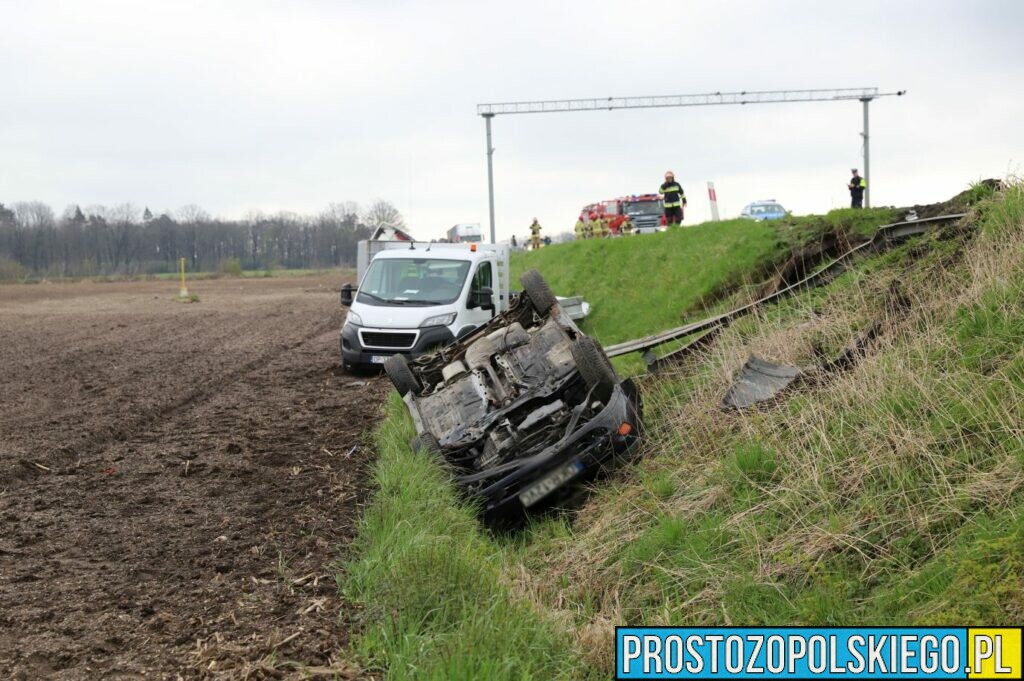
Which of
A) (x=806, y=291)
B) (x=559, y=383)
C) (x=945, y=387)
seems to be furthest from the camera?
(x=806, y=291)

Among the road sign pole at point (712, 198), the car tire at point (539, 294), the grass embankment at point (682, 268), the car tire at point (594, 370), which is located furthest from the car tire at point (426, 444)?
the road sign pole at point (712, 198)

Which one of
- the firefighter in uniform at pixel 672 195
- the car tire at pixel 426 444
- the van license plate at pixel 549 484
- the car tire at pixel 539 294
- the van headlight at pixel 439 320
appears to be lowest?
the van license plate at pixel 549 484

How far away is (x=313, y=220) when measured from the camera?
364ft

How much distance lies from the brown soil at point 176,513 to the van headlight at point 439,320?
1243 millimetres

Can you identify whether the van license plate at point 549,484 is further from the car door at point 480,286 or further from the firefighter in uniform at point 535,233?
the firefighter in uniform at point 535,233

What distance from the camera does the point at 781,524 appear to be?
6188 millimetres

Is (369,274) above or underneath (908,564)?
above

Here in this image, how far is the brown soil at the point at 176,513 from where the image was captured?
4.70 meters

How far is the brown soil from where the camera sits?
470 cm

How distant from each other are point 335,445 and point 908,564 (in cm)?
619

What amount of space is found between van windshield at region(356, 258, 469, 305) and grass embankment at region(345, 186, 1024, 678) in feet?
20.4

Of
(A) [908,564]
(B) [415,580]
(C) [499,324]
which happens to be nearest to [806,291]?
(C) [499,324]

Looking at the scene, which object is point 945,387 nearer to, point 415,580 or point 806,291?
point 415,580

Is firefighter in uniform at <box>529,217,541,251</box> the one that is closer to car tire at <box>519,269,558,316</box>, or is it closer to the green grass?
the green grass
